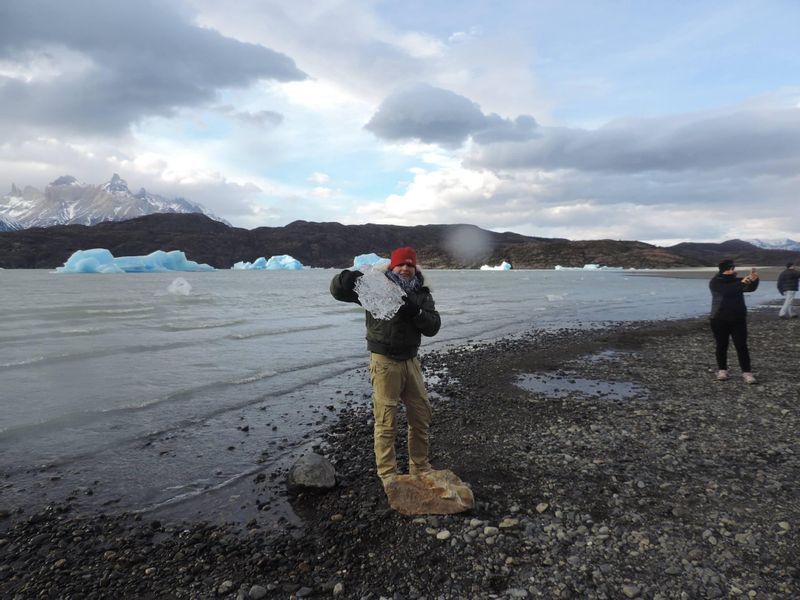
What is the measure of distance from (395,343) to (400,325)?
215mm

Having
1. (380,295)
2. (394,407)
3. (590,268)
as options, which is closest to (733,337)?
(394,407)

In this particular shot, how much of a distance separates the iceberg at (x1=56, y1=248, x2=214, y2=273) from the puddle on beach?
374 feet

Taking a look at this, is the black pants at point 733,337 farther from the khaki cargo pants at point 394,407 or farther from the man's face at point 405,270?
the man's face at point 405,270

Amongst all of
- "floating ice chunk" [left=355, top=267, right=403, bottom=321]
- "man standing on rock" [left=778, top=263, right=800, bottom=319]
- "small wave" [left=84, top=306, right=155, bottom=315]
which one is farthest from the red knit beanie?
"small wave" [left=84, top=306, right=155, bottom=315]

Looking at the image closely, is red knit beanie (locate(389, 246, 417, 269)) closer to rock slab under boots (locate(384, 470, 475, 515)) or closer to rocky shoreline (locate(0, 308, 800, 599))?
rock slab under boots (locate(384, 470, 475, 515))

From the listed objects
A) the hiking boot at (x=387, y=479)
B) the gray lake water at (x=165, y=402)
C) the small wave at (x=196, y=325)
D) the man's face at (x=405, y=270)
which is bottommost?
the gray lake water at (x=165, y=402)

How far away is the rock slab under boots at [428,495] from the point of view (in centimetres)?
533

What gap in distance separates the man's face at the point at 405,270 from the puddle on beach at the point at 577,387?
259 inches

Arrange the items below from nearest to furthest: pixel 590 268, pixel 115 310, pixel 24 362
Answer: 1. pixel 24 362
2. pixel 115 310
3. pixel 590 268

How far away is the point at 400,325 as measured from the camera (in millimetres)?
5379

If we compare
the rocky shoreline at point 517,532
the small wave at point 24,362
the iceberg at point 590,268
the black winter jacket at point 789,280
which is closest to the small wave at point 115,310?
the small wave at point 24,362

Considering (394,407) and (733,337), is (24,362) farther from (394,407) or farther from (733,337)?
(733,337)

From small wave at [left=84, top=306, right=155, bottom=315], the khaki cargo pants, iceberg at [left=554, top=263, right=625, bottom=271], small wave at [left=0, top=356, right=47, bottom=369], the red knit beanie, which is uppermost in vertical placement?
iceberg at [left=554, top=263, right=625, bottom=271]

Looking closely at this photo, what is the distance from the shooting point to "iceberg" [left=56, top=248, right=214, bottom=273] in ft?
358
